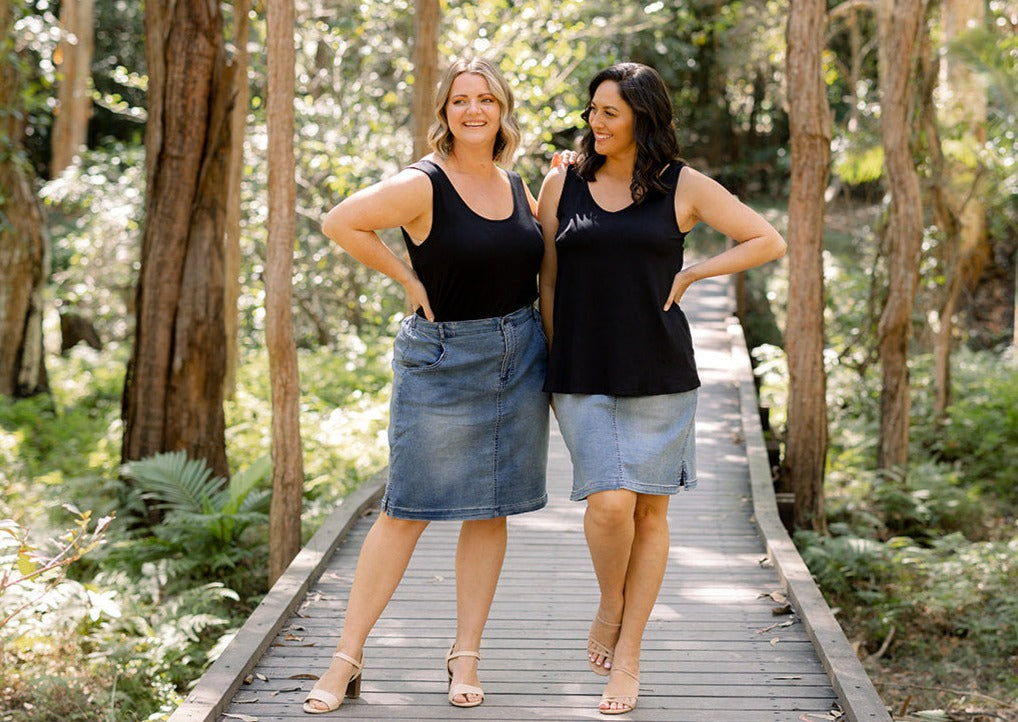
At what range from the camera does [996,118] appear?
41.5 ft

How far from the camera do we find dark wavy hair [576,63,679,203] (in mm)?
3861

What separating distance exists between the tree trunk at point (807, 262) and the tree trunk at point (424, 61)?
3.17 m

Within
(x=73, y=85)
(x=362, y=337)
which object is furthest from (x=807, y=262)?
(x=73, y=85)

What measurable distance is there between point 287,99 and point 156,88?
262 cm

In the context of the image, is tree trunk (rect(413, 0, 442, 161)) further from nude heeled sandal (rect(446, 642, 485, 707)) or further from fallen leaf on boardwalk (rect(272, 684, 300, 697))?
nude heeled sandal (rect(446, 642, 485, 707))

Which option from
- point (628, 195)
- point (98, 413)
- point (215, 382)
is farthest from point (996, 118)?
point (98, 413)

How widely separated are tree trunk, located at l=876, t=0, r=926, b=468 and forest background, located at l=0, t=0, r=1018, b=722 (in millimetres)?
24

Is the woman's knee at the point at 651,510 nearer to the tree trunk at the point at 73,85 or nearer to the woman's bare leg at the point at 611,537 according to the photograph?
the woman's bare leg at the point at 611,537

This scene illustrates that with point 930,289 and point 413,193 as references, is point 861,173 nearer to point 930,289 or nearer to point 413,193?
point 930,289

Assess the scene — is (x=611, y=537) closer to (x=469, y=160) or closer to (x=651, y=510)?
(x=651, y=510)

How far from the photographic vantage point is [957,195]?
14203 mm

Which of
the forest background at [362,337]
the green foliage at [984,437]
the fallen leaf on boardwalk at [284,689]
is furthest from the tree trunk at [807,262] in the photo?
the fallen leaf on boardwalk at [284,689]

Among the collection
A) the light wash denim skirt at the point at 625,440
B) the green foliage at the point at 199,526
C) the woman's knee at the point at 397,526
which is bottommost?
the green foliage at the point at 199,526

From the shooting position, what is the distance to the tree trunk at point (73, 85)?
20.9 metres
